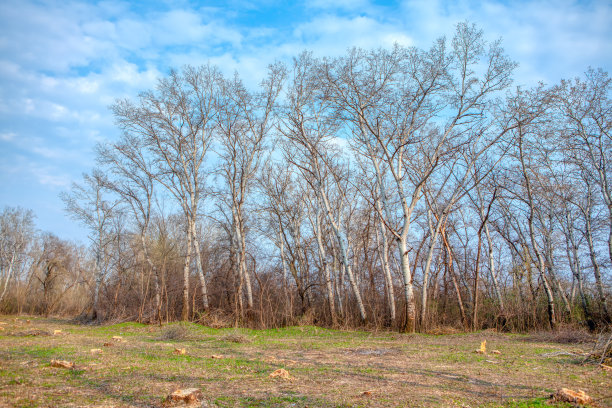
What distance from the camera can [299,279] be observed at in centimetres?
2038

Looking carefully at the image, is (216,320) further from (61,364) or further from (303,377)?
(303,377)

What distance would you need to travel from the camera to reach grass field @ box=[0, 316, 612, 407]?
445 cm

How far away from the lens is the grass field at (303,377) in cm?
445

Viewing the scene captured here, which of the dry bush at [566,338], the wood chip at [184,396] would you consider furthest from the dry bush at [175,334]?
the dry bush at [566,338]

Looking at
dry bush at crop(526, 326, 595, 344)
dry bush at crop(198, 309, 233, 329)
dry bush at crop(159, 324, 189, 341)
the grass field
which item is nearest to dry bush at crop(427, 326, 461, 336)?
dry bush at crop(526, 326, 595, 344)

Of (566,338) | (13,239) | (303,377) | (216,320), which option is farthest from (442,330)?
(13,239)

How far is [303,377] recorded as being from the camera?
19.0 feet

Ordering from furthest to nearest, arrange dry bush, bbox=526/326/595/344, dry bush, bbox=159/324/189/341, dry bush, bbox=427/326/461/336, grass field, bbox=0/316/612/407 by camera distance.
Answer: dry bush, bbox=427/326/461/336 → dry bush, bbox=159/324/189/341 → dry bush, bbox=526/326/595/344 → grass field, bbox=0/316/612/407

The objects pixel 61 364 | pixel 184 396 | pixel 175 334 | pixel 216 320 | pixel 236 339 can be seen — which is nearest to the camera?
pixel 184 396

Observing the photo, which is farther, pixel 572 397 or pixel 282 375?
pixel 282 375

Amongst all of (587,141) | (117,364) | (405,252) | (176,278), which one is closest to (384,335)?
(405,252)

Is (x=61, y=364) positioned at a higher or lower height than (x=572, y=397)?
lower

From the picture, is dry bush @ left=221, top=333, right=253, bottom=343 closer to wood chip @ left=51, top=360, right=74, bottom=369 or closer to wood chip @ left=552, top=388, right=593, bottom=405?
wood chip @ left=51, top=360, right=74, bottom=369

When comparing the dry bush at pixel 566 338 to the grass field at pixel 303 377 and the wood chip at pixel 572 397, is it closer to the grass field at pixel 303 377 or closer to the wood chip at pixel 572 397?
the grass field at pixel 303 377
